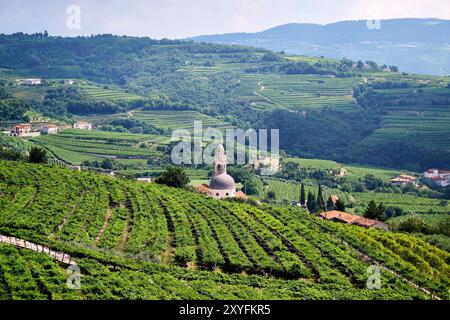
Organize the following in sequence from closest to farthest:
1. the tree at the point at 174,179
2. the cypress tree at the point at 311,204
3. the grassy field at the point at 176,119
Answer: the tree at the point at 174,179 → the cypress tree at the point at 311,204 → the grassy field at the point at 176,119

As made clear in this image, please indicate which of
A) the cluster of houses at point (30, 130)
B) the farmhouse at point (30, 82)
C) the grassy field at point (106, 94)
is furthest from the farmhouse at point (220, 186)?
the farmhouse at point (30, 82)

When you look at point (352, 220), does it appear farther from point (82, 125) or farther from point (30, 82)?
point (30, 82)

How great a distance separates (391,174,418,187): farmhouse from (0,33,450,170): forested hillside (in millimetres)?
10307

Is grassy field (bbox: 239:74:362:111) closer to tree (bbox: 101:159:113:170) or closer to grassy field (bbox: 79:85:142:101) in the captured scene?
grassy field (bbox: 79:85:142:101)

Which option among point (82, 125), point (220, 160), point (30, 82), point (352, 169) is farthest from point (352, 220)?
point (30, 82)

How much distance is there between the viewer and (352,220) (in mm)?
55688

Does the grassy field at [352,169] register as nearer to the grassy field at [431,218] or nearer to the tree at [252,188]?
the tree at [252,188]

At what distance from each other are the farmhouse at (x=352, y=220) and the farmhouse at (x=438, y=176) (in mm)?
39677

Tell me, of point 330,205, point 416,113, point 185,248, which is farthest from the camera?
point 416,113

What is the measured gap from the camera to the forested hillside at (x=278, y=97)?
111 metres

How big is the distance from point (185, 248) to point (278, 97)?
11553 cm

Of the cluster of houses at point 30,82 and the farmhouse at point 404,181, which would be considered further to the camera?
the cluster of houses at point 30,82

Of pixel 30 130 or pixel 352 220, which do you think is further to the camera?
pixel 30 130
